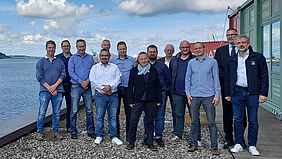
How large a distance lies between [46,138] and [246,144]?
12.1 ft

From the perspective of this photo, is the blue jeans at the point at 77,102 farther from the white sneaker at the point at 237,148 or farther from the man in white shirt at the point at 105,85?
the white sneaker at the point at 237,148

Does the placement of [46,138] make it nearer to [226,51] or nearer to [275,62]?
[226,51]

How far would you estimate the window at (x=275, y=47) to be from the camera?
7.46 metres

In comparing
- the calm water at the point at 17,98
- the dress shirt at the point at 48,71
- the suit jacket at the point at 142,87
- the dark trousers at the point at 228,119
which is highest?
the dress shirt at the point at 48,71

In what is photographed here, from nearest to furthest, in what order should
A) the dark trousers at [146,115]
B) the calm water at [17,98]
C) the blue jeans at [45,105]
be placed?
the dark trousers at [146,115]
the blue jeans at [45,105]
the calm water at [17,98]

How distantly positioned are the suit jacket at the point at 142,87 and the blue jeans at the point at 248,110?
1206 mm

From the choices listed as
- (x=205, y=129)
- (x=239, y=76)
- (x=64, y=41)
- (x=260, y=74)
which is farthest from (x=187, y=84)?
(x=64, y=41)

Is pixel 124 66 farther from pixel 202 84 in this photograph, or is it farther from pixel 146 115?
pixel 202 84

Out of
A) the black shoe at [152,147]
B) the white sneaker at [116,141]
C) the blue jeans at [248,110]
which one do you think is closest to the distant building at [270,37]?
the blue jeans at [248,110]

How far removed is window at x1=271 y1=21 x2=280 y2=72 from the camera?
24.5 feet

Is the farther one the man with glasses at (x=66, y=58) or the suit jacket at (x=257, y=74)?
the man with glasses at (x=66, y=58)

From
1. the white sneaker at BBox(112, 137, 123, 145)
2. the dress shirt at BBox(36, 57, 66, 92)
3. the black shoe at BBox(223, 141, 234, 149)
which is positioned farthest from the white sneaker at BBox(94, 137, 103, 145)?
the black shoe at BBox(223, 141, 234, 149)

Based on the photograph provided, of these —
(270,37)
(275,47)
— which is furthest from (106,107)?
(270,37)

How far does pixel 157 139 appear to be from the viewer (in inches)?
215
